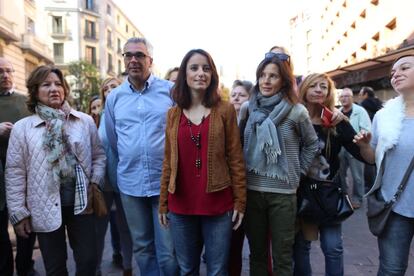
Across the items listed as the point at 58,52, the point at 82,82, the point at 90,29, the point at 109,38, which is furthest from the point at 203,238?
the point at 109,38

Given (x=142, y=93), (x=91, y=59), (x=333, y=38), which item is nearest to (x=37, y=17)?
(x=91, y=59)

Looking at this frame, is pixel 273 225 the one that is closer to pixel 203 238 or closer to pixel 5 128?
pixel 203 238

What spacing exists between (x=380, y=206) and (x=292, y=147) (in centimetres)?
71

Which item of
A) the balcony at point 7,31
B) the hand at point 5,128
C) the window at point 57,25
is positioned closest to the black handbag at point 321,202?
the hand at point 5,128

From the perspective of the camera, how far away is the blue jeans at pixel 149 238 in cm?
288

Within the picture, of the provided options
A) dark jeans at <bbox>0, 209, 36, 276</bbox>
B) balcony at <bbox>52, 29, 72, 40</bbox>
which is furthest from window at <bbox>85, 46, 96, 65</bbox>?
dark jeans at <bbox>0, 209, 36, 276</bbox>

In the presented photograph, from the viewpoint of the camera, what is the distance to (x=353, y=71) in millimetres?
16688

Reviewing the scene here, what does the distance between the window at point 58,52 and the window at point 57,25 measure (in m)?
1.57

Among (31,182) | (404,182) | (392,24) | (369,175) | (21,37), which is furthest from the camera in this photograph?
(21,37)

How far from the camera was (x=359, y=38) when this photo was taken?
74.0ft

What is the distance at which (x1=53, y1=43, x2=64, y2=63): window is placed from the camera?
1715 inches

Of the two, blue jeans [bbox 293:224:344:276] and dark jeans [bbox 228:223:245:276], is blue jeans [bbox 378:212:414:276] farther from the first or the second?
dark jeans [bbox 228:223:245:276]

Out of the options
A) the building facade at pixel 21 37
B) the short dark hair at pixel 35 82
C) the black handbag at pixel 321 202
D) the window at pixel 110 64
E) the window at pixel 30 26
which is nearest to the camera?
the short dark hair at pixel 35 82

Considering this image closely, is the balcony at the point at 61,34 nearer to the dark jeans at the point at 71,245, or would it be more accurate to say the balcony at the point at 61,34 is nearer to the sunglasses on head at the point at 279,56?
the dark jeans at the point at 71,245
